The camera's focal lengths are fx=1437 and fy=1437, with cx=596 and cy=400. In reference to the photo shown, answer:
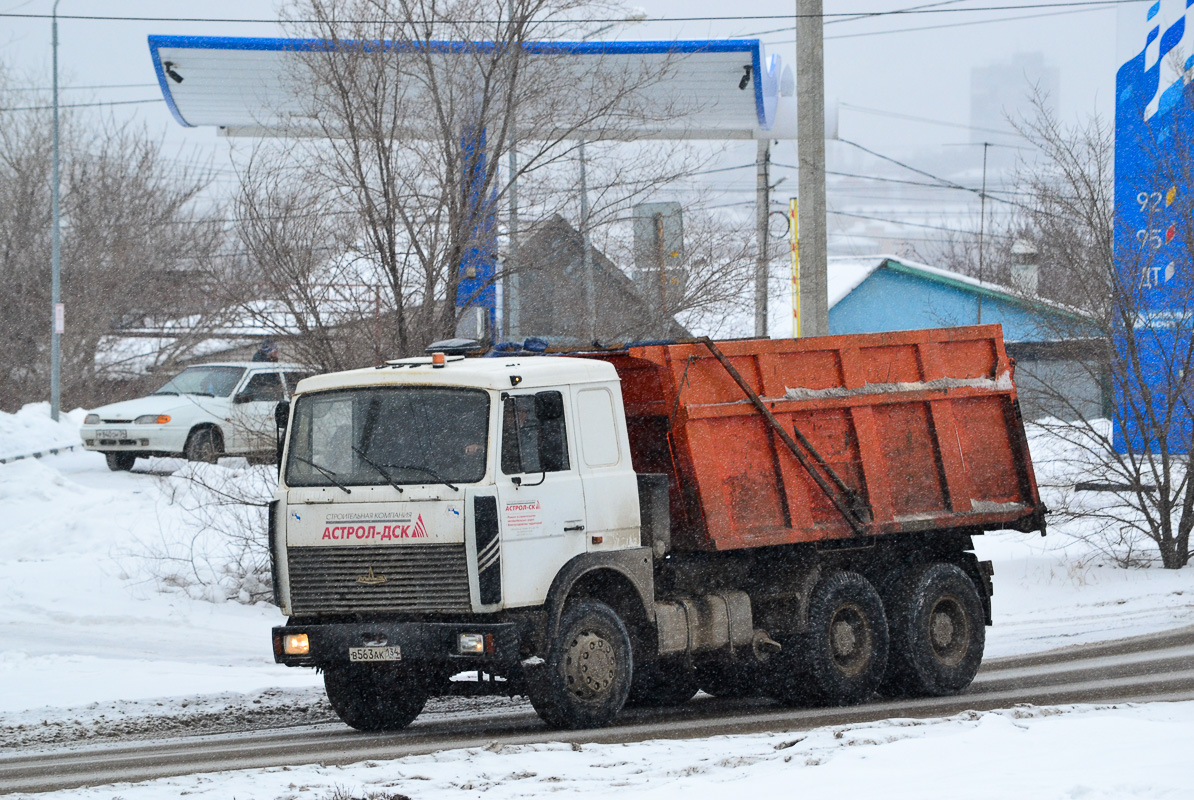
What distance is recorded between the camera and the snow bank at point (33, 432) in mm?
26453

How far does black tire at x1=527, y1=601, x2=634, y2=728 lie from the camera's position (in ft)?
29.1

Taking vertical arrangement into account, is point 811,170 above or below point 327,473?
above

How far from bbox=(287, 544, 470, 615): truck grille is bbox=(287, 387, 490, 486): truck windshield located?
437mm

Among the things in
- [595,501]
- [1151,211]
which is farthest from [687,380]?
[1151,211]

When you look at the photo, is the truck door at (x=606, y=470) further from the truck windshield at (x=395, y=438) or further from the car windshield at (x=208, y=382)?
the car windshield at (x=208, y=382)

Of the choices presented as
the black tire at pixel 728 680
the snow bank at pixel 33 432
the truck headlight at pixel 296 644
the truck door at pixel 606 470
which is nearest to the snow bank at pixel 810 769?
the truck headlight at pixel 296 644

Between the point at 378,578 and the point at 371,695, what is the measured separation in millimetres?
1284

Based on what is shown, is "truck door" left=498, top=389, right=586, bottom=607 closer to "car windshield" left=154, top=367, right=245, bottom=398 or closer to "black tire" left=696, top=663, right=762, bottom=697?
"black tire" left=696, top=663, right=762, bottom=697

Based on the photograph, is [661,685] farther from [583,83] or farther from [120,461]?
[120,461]

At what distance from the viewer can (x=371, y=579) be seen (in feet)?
28.9

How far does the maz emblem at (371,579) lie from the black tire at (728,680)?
300cm

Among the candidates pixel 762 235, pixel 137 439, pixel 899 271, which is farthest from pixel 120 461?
pixel 899 271

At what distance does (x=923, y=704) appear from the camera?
35.2 ft

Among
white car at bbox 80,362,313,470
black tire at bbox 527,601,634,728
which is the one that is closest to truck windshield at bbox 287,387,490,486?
black tire at bbox 527,601,634,728
